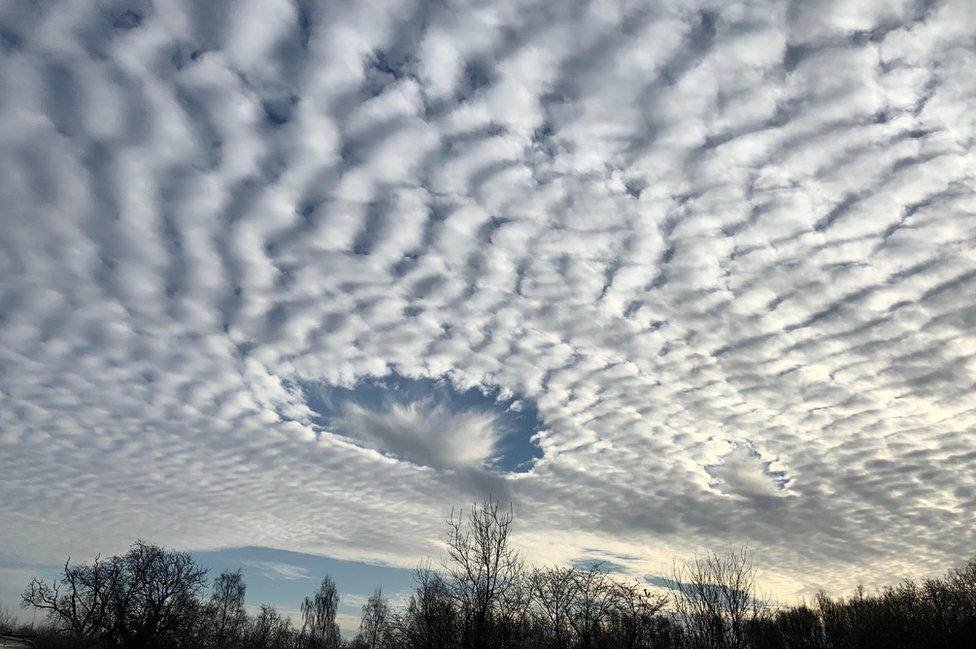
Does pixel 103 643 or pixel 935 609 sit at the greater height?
pixel 935 609

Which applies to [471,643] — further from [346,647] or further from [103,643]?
[346,647]

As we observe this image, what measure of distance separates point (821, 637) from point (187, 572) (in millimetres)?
68413

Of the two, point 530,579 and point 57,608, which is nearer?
point 530,579

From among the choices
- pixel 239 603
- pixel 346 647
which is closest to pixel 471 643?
pixel 239 603

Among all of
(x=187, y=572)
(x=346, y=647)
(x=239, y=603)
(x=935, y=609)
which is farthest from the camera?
(x=346, y=647)

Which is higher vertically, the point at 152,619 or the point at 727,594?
the point at 727,594

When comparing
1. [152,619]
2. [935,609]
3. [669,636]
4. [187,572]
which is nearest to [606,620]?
[669,636]

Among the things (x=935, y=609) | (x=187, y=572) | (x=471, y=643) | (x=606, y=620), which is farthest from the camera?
(x=187, y=572)

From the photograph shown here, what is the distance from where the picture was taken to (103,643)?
45.1 m

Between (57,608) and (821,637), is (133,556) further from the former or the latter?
(821,637)

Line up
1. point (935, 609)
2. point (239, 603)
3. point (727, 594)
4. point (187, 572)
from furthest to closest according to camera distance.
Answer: point (239, 603), point (187, 572), point (935, 609), point (727, 594)

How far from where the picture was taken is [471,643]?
2494 centimetres

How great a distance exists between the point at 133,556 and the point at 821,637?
7452 cm

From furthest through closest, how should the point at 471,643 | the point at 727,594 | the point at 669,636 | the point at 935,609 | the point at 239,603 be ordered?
the point at 239,603, the point at 935,609, the point at 669,636, the point at 727,594, the point at 471,643
